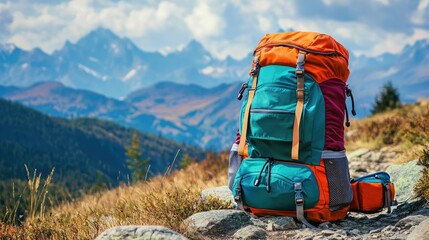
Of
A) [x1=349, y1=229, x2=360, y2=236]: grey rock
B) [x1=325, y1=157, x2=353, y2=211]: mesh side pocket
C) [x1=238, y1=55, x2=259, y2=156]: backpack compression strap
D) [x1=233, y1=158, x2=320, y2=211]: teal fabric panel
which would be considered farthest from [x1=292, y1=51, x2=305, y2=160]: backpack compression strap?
[x1=349, y1=229, x2=360, y2=236]: grey rock

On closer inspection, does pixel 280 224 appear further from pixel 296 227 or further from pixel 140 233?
pixel 140 233

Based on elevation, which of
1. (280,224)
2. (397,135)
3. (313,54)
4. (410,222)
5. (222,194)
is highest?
(313,54)

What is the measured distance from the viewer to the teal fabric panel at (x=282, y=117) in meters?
4.29

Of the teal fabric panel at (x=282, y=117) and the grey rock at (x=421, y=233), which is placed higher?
the teal fabric panel at (x=282, y=117)

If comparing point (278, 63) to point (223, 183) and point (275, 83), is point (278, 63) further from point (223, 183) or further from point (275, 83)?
point (223, 183)

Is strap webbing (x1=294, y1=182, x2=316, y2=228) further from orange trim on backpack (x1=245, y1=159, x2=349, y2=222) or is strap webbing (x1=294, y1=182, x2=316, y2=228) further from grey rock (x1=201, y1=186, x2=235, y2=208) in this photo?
grey rock (x1=201, y1=186, x2=235, y2=208)

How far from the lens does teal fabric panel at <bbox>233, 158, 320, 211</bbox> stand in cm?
427

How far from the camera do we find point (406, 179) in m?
5.52

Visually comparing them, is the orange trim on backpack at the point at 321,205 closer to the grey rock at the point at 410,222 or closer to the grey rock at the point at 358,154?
the grey rock at the point at 410,222

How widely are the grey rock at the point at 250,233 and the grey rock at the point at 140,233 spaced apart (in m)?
0.73

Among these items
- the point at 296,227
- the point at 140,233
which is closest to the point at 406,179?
the point at 296,227

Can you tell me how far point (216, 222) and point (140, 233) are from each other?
920mm

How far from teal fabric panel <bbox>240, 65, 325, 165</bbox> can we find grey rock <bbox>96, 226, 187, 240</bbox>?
1454 millimetres

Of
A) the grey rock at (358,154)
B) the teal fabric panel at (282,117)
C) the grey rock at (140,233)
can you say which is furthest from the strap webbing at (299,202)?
the grey rock at (358,154)
